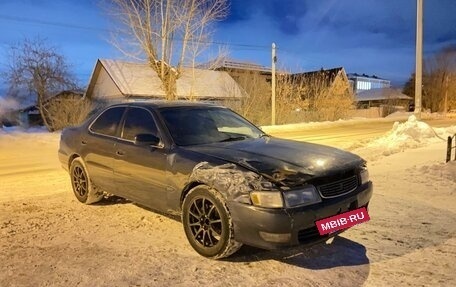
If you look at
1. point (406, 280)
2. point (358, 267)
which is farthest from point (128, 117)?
point (406, 280)

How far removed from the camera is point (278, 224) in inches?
144

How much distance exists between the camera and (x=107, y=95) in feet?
122

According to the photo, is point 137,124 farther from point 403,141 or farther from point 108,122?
point 403,141

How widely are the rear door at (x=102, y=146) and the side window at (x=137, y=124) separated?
0.19 metres

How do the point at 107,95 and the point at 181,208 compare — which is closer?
the point at 181,208

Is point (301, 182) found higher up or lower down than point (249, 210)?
higher up

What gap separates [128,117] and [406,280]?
12.2 ft

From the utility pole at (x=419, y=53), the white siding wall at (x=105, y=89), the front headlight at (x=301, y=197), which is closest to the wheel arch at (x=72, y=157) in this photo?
the front headlight at (x=301, y=197)

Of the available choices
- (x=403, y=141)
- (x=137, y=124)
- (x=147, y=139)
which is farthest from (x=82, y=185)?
(x=403, y=141)

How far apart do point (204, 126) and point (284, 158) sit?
1368 millimetres

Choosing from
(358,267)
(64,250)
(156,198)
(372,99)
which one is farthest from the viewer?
(372,99)

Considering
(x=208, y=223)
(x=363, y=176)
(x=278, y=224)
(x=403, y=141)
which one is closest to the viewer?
(x=278, y=224)

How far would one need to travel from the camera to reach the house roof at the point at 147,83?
3484cm

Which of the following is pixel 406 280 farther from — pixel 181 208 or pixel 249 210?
pixel 181 208
